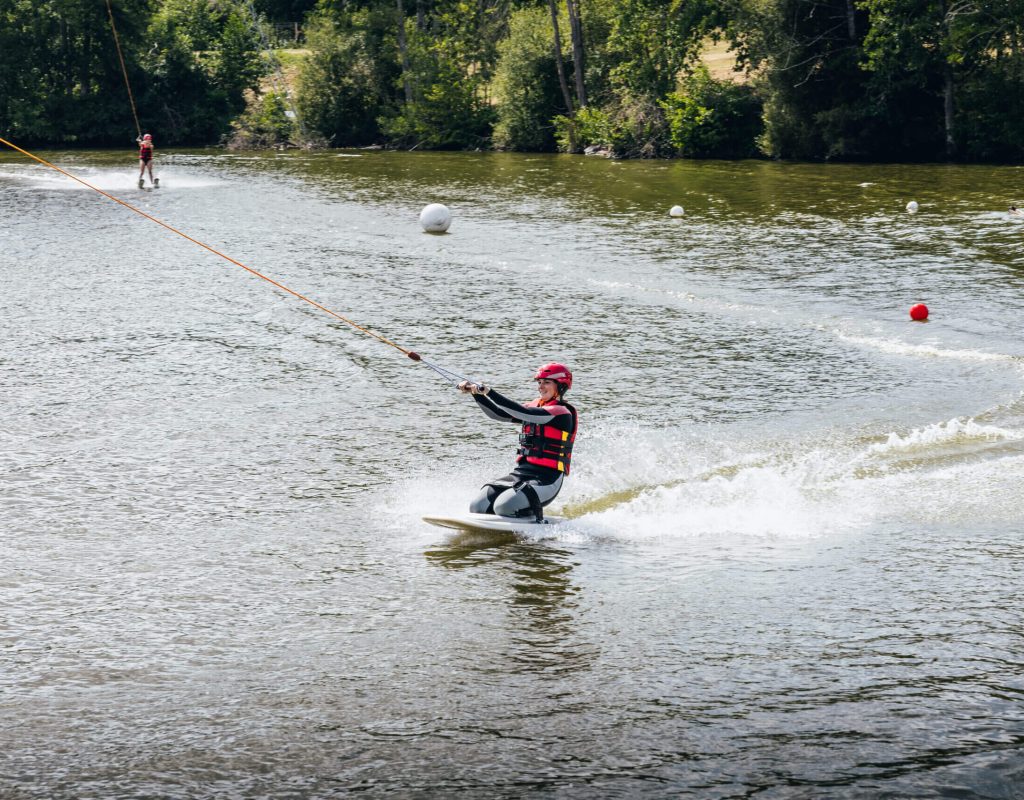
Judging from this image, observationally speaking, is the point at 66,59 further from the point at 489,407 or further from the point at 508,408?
the point at 508,408

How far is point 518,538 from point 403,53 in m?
58.8

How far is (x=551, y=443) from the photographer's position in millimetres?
11562

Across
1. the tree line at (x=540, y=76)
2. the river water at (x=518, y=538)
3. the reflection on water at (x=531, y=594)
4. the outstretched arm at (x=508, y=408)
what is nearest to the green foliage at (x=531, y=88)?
the tree line at (x=540, y=76)

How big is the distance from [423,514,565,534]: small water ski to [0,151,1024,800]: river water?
0.14 meters

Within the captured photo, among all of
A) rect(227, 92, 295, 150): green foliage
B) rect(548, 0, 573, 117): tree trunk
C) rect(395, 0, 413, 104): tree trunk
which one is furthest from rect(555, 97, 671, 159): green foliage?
rect(227, 92, 295, 150): green foliage

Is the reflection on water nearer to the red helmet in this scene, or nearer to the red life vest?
the red life vest

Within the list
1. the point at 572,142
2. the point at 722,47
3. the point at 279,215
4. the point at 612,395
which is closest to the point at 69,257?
the point at 279,215

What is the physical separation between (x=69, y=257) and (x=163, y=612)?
20.4m

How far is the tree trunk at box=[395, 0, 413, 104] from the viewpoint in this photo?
65125 millimetres

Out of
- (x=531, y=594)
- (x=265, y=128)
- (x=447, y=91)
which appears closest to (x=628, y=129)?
(x=447, y=91)

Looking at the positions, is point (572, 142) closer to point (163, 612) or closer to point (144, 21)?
point (144, 21)

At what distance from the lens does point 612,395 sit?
16.4 m

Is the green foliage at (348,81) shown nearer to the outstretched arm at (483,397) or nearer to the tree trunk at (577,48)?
the tree trunk at (577,48)

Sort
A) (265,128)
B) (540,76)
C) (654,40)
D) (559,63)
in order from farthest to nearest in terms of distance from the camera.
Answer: (265,128), (540,76), (559,63), (654,40)
